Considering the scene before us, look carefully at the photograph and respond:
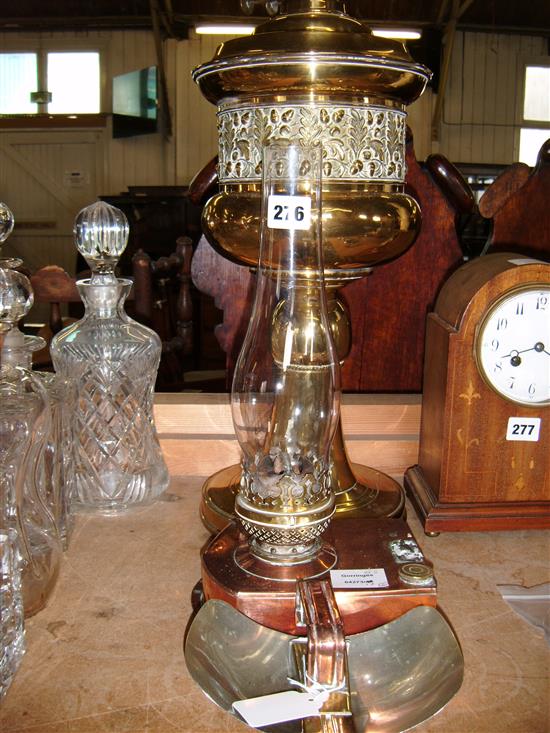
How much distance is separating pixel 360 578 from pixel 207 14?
607cm

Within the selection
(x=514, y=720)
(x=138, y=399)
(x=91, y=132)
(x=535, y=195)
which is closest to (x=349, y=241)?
(x=138, y=399)

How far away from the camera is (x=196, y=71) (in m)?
0.72

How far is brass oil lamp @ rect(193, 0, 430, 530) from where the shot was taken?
0.68m

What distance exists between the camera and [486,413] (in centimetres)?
79

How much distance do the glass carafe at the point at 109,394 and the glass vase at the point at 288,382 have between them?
0.24 metres

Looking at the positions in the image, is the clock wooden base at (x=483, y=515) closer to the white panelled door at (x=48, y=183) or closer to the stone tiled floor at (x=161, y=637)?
the stone tiled floor at (x=161, y=637)

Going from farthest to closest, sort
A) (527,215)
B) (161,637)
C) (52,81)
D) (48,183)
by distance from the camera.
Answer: (48,183)
(52,81)
(527,215)
(161,637)

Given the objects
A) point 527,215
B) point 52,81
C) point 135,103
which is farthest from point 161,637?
point 52,81

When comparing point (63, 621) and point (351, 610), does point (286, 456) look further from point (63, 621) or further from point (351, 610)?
point (63, 621)

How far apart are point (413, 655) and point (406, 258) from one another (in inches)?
49.2

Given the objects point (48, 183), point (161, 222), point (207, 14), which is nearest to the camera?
point (161, 222)

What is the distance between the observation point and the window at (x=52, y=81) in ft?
22.7

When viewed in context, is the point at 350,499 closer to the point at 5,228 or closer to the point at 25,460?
the point at 25,460

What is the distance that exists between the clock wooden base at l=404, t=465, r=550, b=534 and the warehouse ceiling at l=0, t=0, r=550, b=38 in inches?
213
